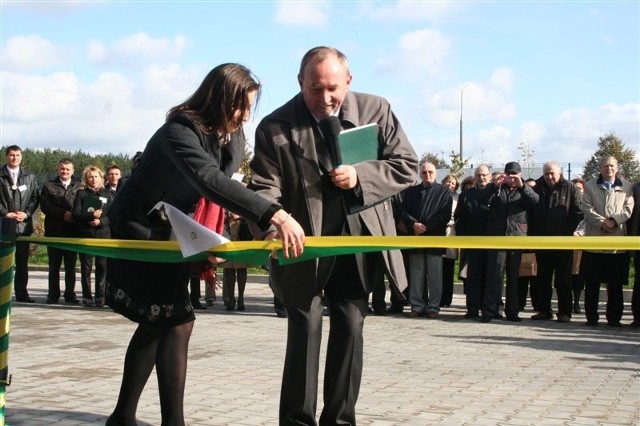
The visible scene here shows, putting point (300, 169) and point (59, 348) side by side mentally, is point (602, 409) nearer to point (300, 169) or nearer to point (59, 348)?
point (300, 169)

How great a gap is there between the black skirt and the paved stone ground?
0.94 m

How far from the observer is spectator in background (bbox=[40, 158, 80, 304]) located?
50.9 feet

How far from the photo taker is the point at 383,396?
7.38 meters

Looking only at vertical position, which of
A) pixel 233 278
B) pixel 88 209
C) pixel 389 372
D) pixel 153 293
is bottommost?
pixel 389 372

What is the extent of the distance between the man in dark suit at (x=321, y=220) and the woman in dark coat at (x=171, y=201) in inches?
9.0

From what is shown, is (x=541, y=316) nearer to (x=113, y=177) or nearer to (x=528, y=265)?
(x=528, y=265)

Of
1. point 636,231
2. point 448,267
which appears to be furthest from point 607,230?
point 448,267

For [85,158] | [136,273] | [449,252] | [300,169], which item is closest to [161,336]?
[136,273]

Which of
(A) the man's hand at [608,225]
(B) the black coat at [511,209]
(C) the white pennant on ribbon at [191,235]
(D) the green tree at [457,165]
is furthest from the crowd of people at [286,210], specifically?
(D) the green tree at [457,165]

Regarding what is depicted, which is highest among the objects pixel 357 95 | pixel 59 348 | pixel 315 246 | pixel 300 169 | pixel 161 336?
pixel 357 95

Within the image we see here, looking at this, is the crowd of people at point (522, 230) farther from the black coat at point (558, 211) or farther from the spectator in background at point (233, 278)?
the spectator in background at point (233, 278)

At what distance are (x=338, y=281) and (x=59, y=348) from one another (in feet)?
18.3

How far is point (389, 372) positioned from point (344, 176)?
13.1ft

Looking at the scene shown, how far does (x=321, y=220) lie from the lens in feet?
17.4
